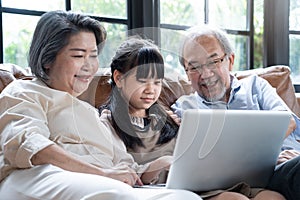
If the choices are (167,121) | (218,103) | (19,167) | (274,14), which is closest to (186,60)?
(218,103)

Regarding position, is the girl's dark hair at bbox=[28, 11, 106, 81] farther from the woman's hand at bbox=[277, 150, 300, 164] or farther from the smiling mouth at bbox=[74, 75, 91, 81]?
the woman's hand at bbox=[277, 150, 300, 164]

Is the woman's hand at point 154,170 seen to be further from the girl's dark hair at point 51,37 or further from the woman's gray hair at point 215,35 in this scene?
the woman's gray hair at point 215,35

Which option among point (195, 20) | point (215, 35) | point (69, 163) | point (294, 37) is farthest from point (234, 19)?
point (69, 163)

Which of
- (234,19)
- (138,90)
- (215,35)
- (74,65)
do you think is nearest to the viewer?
(138,90)

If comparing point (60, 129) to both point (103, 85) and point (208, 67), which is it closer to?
point (103, 85)

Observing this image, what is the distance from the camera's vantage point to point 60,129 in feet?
4.58

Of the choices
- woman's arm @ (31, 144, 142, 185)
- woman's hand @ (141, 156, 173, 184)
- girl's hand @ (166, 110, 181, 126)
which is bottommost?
woman's hand @ (141, 156, 173, 184)

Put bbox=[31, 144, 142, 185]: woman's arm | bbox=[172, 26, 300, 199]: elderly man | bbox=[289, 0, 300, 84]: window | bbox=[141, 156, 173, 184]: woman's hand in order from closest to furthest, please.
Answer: bbox=[31, 144, 142, 185]: woman's arm
bbox=[141, 156, 173, 184]: woman's hand
bbox=[172, 26, 300, 199]: elderly man
bbox=[289, 0, 300, 84]: window

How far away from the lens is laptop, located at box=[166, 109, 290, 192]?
1.12 m

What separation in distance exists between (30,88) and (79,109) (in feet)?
0.56

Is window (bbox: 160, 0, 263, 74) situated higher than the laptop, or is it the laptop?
window (bbox: 160, 0, 263, 74)

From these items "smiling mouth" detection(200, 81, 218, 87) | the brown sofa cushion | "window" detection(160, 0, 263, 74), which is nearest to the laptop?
"smiling mouth" detection(200, 81, 218, 87)

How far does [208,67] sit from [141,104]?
48cm

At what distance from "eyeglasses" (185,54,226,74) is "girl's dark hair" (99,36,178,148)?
0.27m
